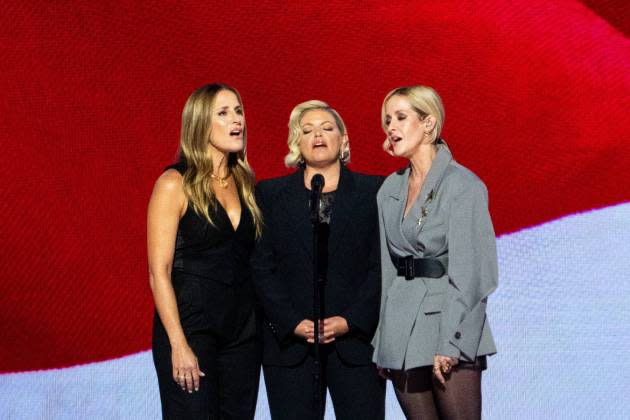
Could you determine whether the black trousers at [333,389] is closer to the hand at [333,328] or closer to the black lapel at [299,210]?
the hand at [333,328]

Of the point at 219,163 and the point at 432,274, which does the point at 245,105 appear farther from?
the point at 432,274

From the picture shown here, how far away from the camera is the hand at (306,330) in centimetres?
269

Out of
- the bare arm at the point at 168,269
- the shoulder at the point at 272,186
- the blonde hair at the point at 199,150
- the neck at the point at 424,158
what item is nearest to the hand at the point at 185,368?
the bare arm at the point at 168,269

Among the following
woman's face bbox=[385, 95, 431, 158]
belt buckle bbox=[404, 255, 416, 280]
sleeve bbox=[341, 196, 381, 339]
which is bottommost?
sleeve bbox=[341, 196, 381, 339]

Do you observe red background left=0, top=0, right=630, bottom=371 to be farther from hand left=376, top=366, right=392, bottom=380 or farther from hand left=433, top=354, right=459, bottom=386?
hand left=433, top=354, right=459, bottom=386

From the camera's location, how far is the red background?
3678 millimetres

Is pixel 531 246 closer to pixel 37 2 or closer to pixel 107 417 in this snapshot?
pixel 107 417

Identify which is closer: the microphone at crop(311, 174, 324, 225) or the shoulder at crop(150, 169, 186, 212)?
the microphone at crop(311, 174, 324, 225)

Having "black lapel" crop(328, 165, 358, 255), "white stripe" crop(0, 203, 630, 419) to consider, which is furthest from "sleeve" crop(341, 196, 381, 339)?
"white stripe" crop(0, 203, 630, 419)

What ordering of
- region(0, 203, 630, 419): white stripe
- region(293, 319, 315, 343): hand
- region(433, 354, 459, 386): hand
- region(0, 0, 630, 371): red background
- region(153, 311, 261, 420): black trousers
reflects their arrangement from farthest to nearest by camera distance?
region(0, 0, 630, 371): red background, region(0, 203, 630, 419): white stripe, region(293, 319, 315, 343): hand, region(153, 311, 261, 420): black trousers, region(433, 354, 459, 386): hand

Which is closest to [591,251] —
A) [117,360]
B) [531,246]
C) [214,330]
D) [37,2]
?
[531,246]

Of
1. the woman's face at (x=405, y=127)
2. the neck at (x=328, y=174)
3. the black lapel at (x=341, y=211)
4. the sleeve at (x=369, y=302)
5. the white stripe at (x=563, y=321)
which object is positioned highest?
the woman's face at (x=405, y=127)

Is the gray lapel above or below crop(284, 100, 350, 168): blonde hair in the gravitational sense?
below

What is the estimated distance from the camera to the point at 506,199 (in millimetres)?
3680
